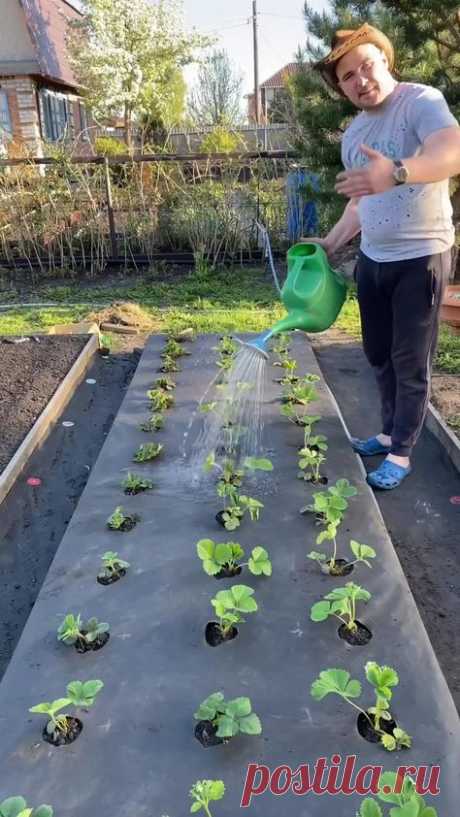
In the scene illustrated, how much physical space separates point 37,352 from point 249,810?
141 inches

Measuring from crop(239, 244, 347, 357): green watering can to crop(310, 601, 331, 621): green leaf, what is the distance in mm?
1113

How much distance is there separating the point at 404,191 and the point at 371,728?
5.36 feet

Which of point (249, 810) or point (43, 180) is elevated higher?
point (43, 180)

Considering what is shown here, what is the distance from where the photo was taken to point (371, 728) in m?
1.44

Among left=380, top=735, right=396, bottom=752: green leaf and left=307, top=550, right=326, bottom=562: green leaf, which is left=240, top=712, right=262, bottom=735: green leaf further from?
left=307, top=550, right=326, bottom=562: green leaf

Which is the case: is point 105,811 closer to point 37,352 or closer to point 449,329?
point 37,352

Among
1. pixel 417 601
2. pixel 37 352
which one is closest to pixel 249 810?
pixel 417 601

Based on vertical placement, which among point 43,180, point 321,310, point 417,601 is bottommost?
point 417,601

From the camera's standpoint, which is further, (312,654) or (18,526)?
(18,526)

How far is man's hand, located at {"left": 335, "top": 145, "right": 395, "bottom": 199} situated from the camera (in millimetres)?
1724

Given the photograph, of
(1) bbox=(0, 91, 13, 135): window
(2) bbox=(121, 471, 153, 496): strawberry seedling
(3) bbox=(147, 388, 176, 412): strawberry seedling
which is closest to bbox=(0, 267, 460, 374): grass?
(3) bbox=(147, 388, 176, 412): strawberry seedling

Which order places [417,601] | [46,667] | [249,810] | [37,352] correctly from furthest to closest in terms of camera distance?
1. [37,352]
2. [417,601]
3. [46,667]
4. [249,810]

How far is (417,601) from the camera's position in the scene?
2078 mm

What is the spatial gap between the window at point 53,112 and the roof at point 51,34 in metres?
0.45
